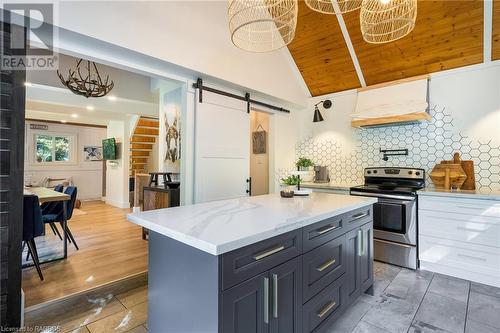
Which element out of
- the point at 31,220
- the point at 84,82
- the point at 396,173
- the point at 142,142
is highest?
the point at 84,82

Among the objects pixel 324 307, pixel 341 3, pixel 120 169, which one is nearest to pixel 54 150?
pixel 120 169

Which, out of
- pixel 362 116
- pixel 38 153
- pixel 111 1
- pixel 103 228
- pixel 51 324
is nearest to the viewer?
pixel 51 324

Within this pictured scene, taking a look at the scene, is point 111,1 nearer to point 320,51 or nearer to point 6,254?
point 6,254

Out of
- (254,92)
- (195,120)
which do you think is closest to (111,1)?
(195,120)

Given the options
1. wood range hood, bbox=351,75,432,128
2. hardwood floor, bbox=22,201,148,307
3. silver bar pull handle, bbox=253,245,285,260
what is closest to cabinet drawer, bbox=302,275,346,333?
silver bar pull handle, bbox=253,245,285,260

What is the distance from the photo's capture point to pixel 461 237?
2.67m

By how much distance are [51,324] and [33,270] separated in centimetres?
119

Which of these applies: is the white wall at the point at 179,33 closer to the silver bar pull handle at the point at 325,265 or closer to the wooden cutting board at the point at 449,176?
the silver bar pull handle at the point at 325,265

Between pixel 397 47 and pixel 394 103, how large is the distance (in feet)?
2.29

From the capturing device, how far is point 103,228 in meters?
4.48

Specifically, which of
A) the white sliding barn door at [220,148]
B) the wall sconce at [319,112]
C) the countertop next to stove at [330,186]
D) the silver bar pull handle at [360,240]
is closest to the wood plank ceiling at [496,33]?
the wall sconce at [319,112]

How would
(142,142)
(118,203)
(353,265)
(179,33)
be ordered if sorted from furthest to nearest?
1. (118,203)
2. (142,142)
3. (179,33)
4. (353,265)

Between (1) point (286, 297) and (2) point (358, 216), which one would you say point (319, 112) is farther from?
(1) point (286, 297)

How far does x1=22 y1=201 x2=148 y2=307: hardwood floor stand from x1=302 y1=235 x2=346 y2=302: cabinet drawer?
194 cm
